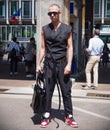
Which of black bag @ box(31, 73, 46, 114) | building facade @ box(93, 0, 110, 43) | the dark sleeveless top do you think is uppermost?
building facade @ box(93, 0, 110, 43)

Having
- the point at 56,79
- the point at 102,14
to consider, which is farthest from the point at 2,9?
the point at 56,79

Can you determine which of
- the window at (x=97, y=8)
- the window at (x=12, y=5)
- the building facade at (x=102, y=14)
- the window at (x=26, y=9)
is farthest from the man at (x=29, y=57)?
the window at (x=12, y=5)

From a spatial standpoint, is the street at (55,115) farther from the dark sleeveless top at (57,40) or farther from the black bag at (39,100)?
the dark sleeveless top at (57,40)

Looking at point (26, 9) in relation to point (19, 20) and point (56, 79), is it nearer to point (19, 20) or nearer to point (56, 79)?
point (19, 20)

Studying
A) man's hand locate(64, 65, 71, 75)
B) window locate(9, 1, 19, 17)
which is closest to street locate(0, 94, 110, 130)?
man's hand locate(64, 65, 71, 75)

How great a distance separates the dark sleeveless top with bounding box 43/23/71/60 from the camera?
25.2ft

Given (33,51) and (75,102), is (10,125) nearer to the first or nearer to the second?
(75,102)

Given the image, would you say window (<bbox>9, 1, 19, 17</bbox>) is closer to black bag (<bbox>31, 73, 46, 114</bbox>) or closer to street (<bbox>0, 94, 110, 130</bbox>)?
street (<bbox>0, 94, 110, 130</bbox>)

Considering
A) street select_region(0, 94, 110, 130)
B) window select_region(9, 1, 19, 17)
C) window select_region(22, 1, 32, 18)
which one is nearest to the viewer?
street select_region(0, 94, 110, 130)

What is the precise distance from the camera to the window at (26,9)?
66075 millimetres

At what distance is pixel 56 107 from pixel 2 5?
59280mm

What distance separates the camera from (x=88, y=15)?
21.8m

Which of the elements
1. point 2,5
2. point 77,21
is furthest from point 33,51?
point 2,5

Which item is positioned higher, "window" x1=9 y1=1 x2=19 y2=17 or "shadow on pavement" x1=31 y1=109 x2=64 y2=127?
"window" x1=9 y1=1 x2=19 y2=17
